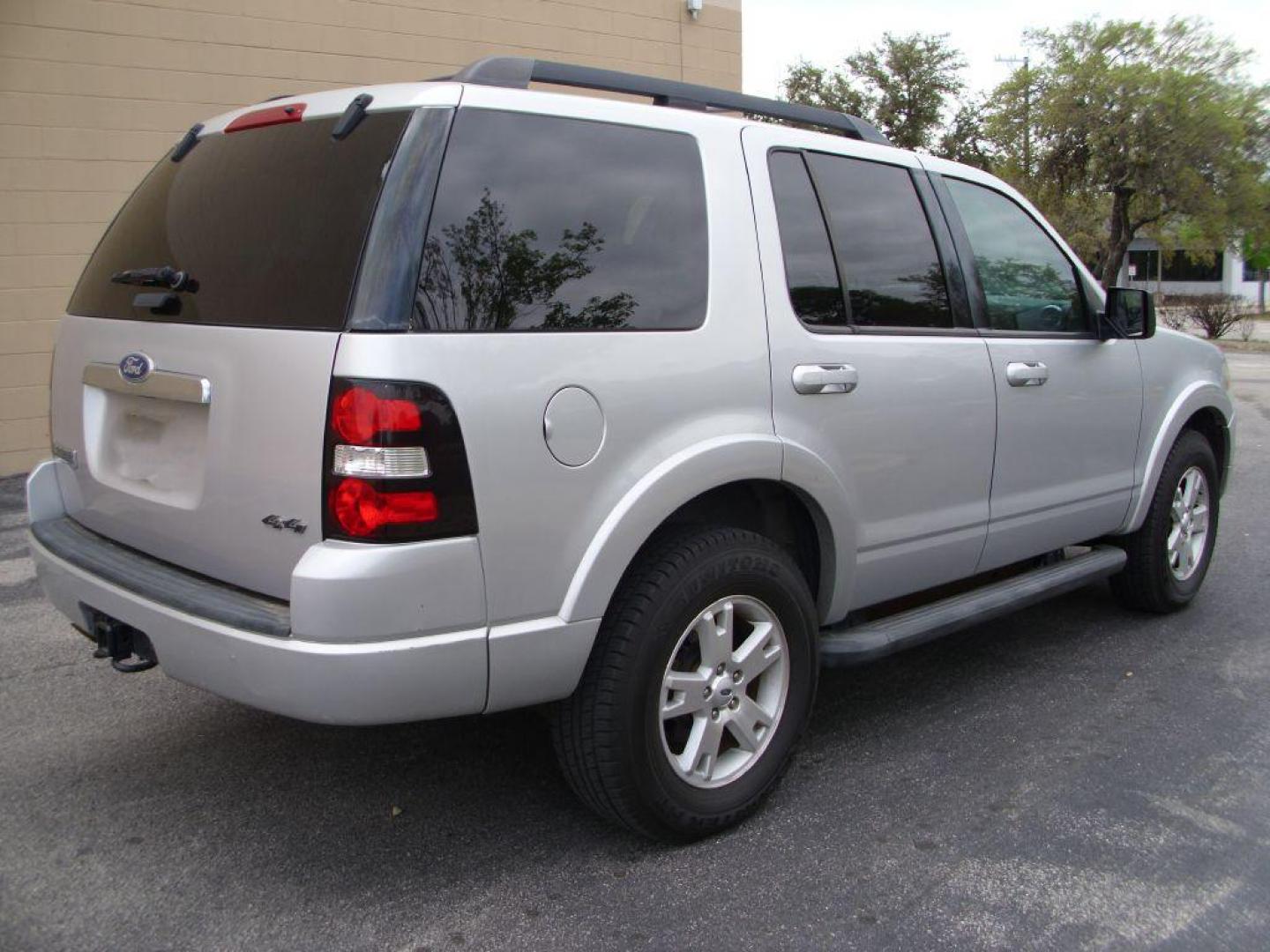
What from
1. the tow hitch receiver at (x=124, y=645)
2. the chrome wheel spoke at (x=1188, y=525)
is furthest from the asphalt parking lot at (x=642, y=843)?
the chrome wheel spoke at (x=1188, y=525)

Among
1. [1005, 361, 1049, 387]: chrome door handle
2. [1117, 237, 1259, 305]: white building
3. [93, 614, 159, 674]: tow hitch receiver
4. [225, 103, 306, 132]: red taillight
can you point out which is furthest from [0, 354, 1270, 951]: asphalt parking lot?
[1117, 237, 1259, 305]: white building

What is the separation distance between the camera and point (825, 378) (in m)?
3.37

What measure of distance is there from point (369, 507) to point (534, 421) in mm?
427

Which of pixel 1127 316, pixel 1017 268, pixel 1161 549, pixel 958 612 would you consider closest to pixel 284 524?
pixel 958 612

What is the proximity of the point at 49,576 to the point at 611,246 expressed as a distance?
1809mm

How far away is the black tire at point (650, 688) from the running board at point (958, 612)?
Result: 0.44 m

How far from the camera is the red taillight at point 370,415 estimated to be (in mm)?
2498

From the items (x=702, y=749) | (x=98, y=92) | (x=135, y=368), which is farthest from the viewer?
(x=98, y=92)

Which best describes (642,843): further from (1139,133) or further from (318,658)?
(1139,133)

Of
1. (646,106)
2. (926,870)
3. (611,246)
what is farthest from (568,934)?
(646,106)

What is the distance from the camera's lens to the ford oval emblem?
2.97m

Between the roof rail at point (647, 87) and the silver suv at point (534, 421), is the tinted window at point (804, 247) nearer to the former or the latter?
the silver suv at point (534, 421)

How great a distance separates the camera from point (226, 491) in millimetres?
2727

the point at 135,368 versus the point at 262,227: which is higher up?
the point at 262,227
